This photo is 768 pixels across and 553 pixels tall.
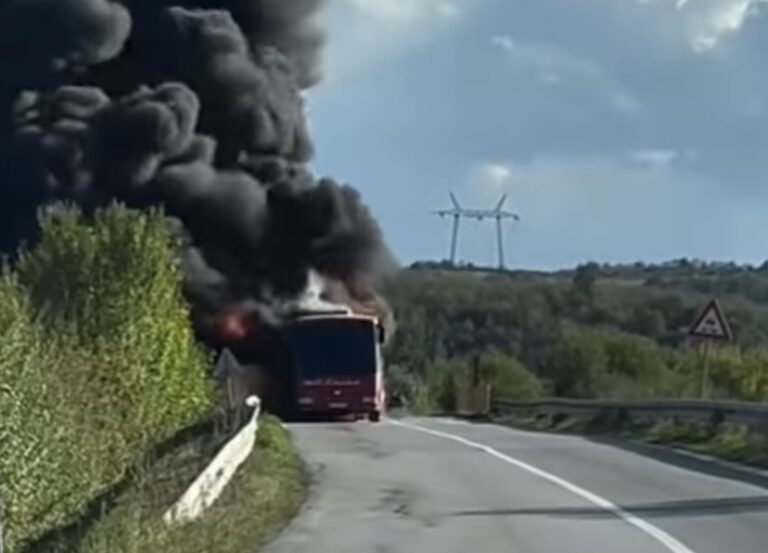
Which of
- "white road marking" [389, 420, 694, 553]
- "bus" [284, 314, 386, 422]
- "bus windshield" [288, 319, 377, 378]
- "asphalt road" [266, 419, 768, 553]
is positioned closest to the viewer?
"white road marking" [389, 420, 694, 553]

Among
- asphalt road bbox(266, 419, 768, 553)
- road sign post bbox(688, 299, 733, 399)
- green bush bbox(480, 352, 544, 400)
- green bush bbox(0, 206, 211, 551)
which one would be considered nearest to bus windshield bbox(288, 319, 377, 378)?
green bush bbox(0, 206, 211, 551)

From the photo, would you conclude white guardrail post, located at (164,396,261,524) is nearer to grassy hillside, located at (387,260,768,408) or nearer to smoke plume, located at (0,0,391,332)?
grassy hillside, located at (387,260,768,408)

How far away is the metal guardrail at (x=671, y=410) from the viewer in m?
28.6

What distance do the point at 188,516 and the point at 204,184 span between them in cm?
3796

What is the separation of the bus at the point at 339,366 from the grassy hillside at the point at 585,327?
840 cm

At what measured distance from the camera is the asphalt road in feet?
52.9

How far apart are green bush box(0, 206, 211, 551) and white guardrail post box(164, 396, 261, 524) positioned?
55.7 inches

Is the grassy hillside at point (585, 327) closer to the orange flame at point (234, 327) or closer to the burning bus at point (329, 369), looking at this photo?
the burning bus at point (329, 369)

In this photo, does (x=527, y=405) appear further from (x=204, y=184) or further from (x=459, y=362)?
(x=459, y=362)

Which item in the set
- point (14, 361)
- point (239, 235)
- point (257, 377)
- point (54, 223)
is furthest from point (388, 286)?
point (14, 361)

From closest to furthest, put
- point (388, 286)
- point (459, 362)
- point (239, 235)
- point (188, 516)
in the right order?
point (188, 516) → point (239, 235) → point (388, 286) → point (459, 362)

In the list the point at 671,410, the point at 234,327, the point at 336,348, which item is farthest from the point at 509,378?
the point at 671,410

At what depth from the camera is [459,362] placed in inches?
2936

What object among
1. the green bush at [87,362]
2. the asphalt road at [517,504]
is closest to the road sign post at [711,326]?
the asphalt road at [517,504]
